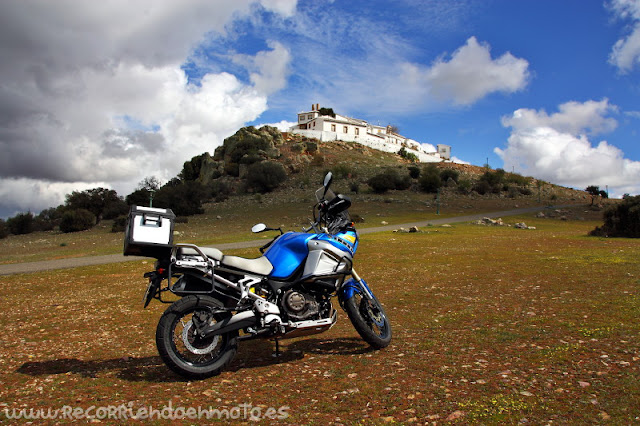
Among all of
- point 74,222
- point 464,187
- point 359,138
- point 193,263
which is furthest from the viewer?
point 359,138

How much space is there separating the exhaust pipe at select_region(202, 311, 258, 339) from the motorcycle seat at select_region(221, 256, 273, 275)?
1.47 ft

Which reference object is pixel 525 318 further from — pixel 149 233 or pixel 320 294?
pixel 149 233

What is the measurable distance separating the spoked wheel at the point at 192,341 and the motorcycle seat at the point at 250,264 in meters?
0.41

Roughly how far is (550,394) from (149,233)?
383 cm

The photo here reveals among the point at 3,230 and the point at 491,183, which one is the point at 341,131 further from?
the point at 3,230

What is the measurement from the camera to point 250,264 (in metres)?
4.68

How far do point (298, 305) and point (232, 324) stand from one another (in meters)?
0.73

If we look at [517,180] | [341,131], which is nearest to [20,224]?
[517,180]

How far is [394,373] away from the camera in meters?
4.37

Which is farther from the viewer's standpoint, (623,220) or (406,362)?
(623,220)

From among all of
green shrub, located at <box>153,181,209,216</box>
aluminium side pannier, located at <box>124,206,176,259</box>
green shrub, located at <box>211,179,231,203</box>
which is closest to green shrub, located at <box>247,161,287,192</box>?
green shrub, located at <box>211,179,231,203</box>

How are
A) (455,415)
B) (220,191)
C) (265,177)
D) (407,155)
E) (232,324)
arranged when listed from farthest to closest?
(407,155)
(220,191)
(265,177)
(232,324)
(455,415)

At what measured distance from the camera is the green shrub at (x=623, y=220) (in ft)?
66.2

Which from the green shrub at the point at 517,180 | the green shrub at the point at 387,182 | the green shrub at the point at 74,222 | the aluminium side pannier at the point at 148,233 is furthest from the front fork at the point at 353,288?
the green shrub at the point at 517,180
